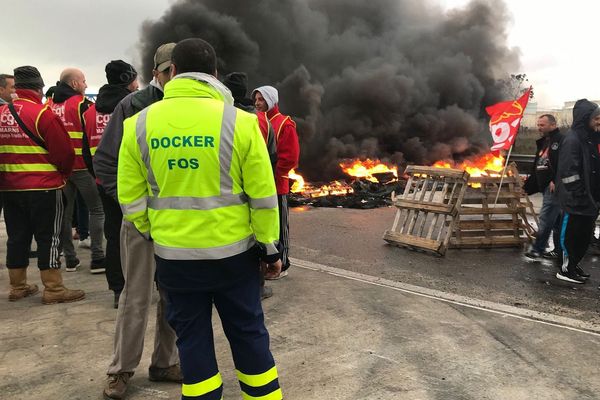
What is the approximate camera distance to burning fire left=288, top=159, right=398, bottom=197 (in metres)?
10.8

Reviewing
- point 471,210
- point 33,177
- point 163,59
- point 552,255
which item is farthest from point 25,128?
point 552,255

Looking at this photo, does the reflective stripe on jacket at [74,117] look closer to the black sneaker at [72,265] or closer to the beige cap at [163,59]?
the black sneaker at [72,265]

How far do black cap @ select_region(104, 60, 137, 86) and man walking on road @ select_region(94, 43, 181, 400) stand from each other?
1093mm

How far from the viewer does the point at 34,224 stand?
398 cm

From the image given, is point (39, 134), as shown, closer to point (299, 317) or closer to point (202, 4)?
point (299, 317)

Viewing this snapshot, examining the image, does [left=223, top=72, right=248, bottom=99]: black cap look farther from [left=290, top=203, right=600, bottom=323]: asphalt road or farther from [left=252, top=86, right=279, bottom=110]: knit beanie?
[left=290, top=203, right=600, bottom=323]: asphalt road

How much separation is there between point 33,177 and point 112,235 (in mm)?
1054

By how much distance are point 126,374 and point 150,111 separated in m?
1.58

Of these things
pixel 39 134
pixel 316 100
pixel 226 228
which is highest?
pixel 316 100

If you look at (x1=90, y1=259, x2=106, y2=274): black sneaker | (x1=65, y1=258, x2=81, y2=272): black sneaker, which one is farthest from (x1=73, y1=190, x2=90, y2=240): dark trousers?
(x1=90, y1=259, x2=106, y2=274): black sneaker

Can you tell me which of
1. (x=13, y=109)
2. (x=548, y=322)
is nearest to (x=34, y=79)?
(x=13, y=109)

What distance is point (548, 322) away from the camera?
146 inches

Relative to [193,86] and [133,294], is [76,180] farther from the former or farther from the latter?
[193,86]

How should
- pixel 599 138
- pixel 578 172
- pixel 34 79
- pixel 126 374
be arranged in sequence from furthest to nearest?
1. pixel 599 138
2. pixel 578 172
3. pixel 34 79
4. pixel 126 374
